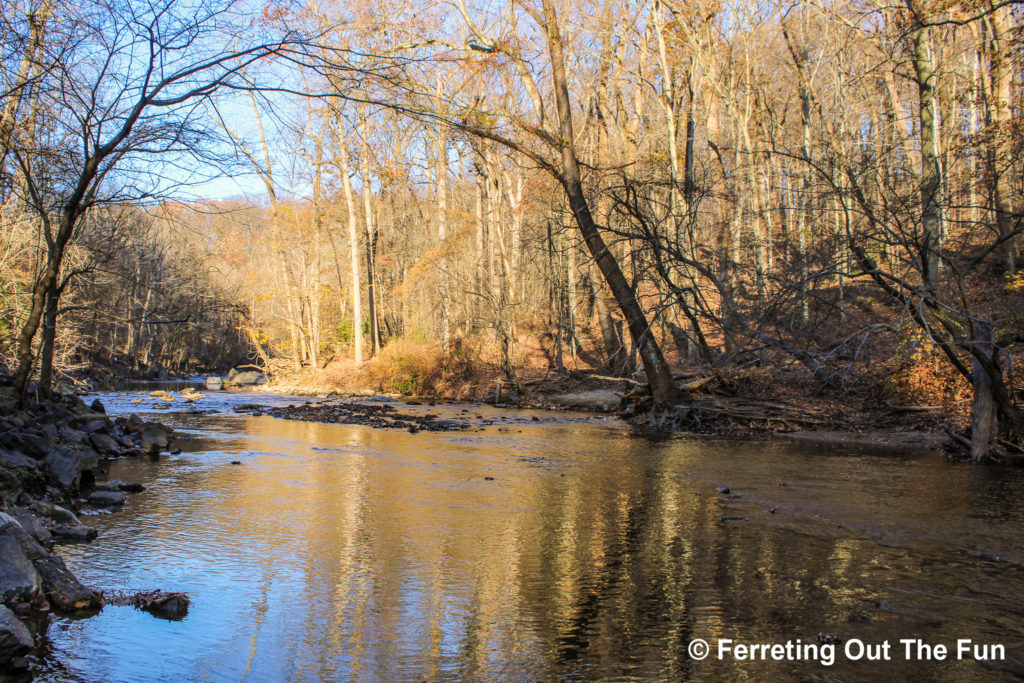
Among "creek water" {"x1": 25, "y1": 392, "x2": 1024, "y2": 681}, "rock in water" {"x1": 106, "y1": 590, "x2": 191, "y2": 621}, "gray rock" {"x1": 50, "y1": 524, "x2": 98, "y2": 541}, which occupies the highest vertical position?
"gray rock" {"x1": 50, "y1": 524, "x2": 98, "y2": 541}

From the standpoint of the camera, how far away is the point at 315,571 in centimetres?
605

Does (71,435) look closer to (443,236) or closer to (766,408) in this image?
(766,408)

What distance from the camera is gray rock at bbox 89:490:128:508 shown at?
830 cm

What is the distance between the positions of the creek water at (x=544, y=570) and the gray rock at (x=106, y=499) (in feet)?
0.45

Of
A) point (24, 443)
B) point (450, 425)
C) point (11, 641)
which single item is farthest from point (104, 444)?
point (11, 641)

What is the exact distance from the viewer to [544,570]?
241 inches

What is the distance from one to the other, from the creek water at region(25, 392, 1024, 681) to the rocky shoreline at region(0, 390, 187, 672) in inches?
7.5

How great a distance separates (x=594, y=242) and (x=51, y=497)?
1219 centimetres

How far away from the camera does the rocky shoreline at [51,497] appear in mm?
4840

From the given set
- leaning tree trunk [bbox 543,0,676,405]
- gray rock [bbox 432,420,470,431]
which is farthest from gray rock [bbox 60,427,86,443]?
leaning tree trunk [bbox 543,0,676,405]

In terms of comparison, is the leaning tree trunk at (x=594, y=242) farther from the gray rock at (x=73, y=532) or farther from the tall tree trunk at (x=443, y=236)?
the tall tree trunk at (x=443, y=236)

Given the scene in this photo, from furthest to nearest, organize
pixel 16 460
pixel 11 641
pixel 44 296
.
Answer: pixel 44 296 → pixel 16 460 → pixel 11 641

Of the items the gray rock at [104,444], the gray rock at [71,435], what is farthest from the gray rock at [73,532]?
the gray rock at [104,444]

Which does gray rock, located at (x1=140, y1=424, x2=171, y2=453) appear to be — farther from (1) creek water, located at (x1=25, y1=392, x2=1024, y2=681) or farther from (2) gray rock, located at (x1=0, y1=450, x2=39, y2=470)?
(2) gray rock, located at (x1=0, y1=450, x2=39, y2=470)
